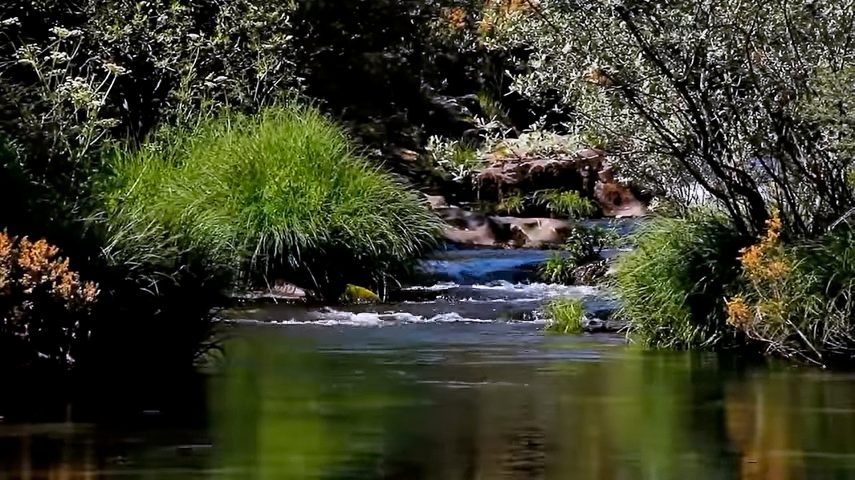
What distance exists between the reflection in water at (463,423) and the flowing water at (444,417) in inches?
0.7

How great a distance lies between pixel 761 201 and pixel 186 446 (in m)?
7.04

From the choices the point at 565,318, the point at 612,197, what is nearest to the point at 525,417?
the point at 565,318

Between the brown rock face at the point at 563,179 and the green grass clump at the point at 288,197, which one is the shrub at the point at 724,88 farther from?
the brown rock face at the point at 563,179

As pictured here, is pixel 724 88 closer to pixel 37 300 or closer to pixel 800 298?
pixel 800 298

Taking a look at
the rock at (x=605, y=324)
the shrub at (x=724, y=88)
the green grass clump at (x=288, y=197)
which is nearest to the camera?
the shrub at (x=724, y=88)

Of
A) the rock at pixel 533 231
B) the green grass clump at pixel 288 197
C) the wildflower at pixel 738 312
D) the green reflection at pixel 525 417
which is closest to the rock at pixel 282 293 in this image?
the green grass clump at pixel 288 197

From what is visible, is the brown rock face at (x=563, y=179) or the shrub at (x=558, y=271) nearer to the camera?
the shrub at (x=558, y=271)

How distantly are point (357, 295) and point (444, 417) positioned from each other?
9.83 meters

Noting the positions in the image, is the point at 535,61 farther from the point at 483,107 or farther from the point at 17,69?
the point at 483,107

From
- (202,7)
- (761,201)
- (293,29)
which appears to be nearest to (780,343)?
(761,201)

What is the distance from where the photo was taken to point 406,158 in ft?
103

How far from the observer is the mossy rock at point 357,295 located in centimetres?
1959

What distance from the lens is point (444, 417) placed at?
9883 millimetres

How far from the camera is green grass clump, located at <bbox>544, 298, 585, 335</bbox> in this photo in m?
16.5
